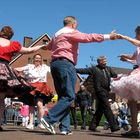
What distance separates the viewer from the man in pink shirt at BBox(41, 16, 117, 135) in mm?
7523

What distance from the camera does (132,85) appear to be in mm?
7957

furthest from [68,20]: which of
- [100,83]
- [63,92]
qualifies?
[100,83]

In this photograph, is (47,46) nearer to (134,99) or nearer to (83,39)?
(83,39)

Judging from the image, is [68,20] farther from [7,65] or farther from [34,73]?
[34,73]

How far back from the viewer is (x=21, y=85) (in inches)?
326

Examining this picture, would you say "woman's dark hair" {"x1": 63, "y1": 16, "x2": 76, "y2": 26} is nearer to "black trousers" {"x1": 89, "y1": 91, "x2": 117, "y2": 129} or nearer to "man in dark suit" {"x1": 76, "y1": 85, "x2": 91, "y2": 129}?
"black trousers" {"x1": 89, "y1": 91, "x2": 117, "y2": 129}

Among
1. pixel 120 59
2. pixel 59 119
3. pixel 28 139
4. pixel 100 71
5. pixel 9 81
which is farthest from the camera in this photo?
pixel 100 71

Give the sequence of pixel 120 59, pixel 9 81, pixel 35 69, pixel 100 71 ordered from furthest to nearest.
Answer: pixel 100 71 < pixel 35 69 < pixel 120 59 < pixel 9 81

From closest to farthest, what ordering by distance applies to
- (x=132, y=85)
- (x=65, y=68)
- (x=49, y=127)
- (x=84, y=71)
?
(x=49, y=127), (x=65, y=68), (x=132, y=85), (x=84, y=71)

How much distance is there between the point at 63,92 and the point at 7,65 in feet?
4.08

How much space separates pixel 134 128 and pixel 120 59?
4.46ft

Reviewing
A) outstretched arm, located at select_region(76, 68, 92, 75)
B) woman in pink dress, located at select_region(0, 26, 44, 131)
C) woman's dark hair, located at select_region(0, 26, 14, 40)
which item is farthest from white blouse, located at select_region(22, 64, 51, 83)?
woman's dark hair, located at select_region(0, 26, 14, 40)

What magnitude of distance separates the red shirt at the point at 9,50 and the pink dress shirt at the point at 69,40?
791 millimetres

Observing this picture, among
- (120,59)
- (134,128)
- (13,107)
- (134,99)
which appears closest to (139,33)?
(120,59)
